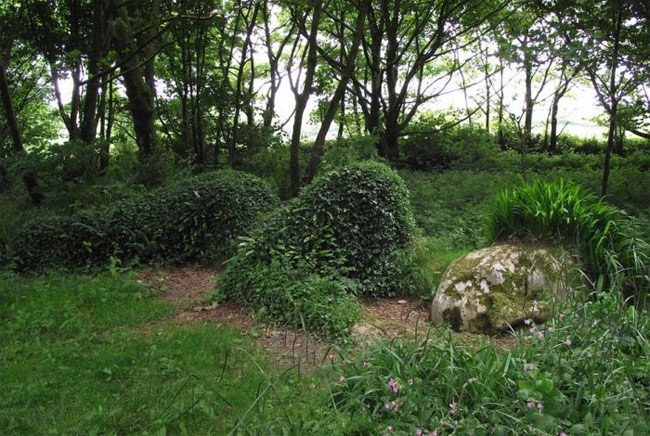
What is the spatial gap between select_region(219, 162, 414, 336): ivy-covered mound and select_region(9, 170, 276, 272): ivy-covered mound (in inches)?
50.3

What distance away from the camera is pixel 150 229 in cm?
738

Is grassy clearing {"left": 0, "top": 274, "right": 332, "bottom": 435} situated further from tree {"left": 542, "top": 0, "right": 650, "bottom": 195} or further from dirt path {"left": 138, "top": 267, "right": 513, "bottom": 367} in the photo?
A: tree {"left": 542, "top": 0, "right": 650, "bottom": 195}

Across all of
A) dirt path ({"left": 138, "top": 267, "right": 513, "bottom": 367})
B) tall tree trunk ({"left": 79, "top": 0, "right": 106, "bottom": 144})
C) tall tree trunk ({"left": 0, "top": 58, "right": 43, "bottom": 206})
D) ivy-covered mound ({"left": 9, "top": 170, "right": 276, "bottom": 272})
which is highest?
tall tree trunk ({"left": 79, "top": 0, "right": 106, "bottom": 144})

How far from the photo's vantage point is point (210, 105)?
12.8 meters

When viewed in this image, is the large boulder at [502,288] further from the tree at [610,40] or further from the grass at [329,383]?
the tree at [610,40]

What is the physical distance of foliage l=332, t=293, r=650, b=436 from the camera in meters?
2.44

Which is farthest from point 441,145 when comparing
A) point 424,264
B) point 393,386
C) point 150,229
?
point 393,386

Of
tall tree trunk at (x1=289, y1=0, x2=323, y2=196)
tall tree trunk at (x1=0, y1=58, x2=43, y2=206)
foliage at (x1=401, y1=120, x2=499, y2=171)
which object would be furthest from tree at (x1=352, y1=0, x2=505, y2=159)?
tall tree trunk at (x1=0, y1=58, x2=43, y2=206)

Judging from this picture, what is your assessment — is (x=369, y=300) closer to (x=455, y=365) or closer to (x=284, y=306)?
(x=284, y=306)

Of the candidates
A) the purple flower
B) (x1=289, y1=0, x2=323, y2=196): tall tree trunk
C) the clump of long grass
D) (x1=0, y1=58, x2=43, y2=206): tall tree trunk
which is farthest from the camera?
(x1=289, y1=0, x2=323, y2=196): tall tree trunk

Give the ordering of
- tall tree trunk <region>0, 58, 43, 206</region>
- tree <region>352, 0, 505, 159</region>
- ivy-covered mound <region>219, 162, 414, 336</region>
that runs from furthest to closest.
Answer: tree <region>352, 0, 505, 159</region> < tall tree trunk <region>0, 58, 43, 206</region> < ivy-covered mound <region>219, 162, 414, 336</region>

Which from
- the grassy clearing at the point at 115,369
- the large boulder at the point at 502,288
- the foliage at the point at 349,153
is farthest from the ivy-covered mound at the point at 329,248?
the foliage at the point at 349,153

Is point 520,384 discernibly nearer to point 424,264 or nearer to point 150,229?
point 424,264

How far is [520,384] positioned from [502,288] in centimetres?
239
